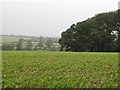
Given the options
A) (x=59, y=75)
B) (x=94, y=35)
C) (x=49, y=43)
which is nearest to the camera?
(x=59, y=75)

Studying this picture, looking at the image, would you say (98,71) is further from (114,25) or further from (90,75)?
(114,25)

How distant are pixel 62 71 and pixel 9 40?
2076 centimetres

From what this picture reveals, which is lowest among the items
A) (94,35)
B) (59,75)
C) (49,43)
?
(59,75)

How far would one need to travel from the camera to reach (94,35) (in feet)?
113

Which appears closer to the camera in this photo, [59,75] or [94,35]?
[59,75]

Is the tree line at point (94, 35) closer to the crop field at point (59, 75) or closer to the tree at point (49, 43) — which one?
the tree at point (49, 43)

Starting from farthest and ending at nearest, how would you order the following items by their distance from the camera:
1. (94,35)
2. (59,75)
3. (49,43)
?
(94,35) → (49,43) → (59,75)

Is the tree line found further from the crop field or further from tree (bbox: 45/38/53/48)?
the crop field

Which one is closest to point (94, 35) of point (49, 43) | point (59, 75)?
point (49, 43)

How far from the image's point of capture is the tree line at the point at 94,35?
34.0m

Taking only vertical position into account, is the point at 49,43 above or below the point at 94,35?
below

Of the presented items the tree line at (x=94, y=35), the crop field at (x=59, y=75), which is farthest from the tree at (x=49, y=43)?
the crop field at (x=59, y=75)

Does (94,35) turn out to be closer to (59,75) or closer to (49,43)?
(49,43)

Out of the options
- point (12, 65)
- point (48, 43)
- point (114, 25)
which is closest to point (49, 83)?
point (12, 65)
